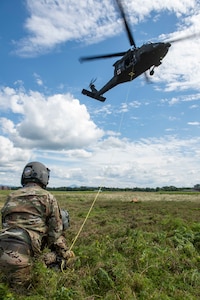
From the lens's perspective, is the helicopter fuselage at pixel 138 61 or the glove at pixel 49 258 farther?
the helicopter fuselage at pixel 138 61

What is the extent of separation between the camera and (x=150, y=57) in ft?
54.9

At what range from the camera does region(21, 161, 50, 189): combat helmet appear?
5.89 metres

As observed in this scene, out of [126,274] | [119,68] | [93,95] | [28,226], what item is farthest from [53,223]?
[93,95]

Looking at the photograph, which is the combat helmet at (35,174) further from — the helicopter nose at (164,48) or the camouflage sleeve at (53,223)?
the helicopter nose at (164,48)

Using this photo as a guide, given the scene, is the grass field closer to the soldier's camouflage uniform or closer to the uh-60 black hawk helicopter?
the soldier's camouflage uniform

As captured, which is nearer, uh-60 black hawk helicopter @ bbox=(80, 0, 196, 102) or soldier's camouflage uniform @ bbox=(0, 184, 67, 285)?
soldier's camouflage uniform @ bbox=(0, 184, 67, 285)

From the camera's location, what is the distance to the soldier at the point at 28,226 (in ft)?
15.9

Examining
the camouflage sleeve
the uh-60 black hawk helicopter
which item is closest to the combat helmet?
the camouflage sleeve

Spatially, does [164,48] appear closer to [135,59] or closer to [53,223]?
[135,59]

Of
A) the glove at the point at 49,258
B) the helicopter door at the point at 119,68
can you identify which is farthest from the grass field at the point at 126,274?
the helicopter door at the point at 119,68

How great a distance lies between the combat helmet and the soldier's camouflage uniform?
148 millimetres

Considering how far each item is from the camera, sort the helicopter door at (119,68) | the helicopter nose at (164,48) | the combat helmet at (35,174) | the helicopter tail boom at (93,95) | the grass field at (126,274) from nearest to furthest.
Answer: the grass field at (126,274), the combat helmet at (35,174), the helicopter nose at (164,48), the helicopter door at (119,68), the helicopter tail boom at (93,95)

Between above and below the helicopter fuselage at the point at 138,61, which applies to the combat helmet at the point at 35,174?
below

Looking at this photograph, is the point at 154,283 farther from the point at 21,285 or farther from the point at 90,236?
the point at 90,236
